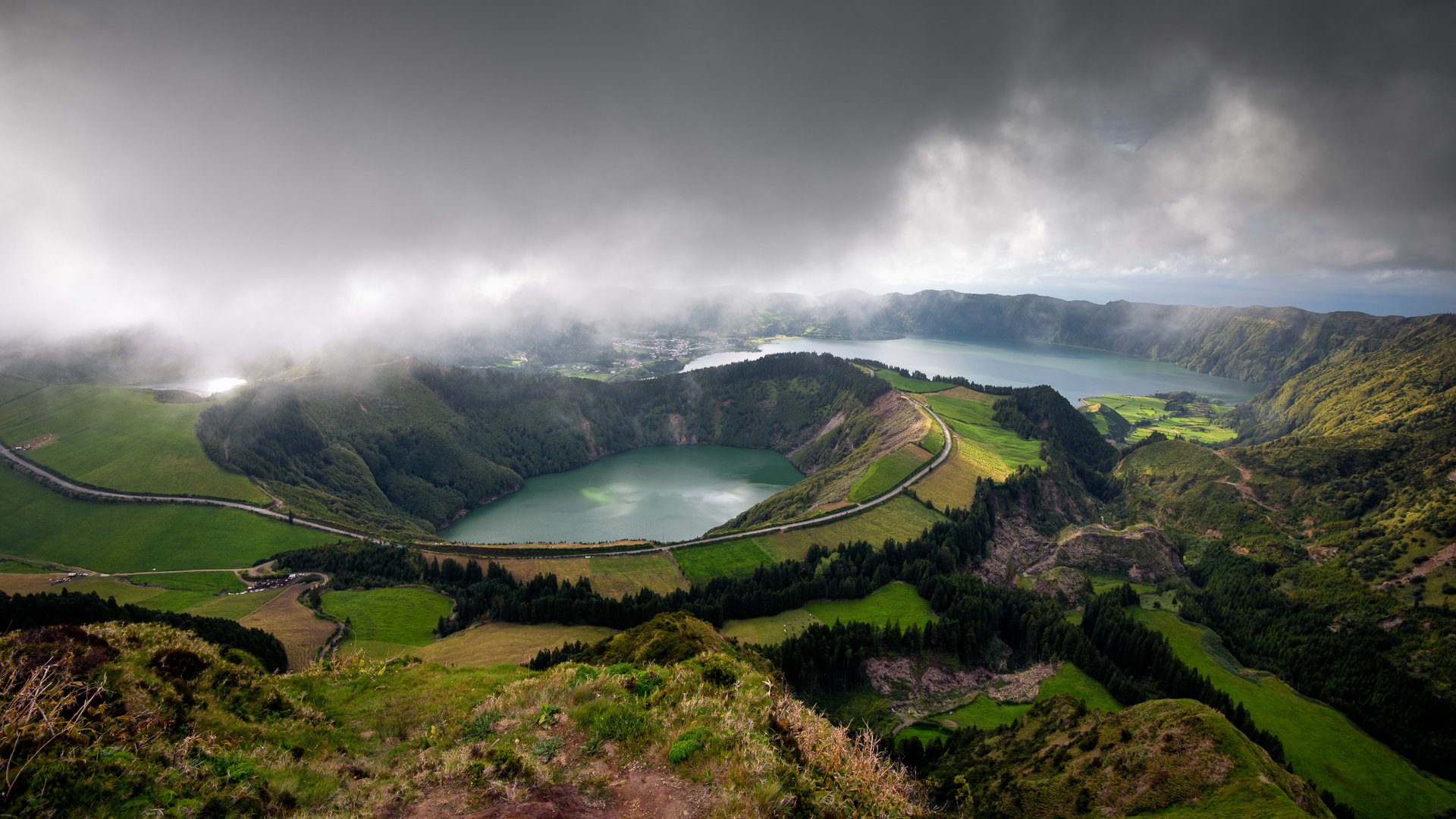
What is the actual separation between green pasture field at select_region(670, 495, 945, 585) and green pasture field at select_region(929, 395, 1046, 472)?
3139 centimetres

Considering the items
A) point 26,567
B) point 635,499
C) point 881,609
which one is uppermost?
point 26,567

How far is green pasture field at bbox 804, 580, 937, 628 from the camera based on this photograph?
6312 centimetres

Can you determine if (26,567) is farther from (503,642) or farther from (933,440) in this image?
(933,440)

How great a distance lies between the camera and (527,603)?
6256cm

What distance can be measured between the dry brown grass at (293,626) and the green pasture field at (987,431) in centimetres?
10717

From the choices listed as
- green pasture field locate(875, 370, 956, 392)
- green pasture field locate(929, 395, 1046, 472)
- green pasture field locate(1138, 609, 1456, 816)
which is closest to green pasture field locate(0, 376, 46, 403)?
green pasture field locate(929, 395, 1046, 472)

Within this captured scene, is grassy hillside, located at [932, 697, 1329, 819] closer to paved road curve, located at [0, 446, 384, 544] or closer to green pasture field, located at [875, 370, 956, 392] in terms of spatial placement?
paved road curve, located at [0, 446, 384, 544]

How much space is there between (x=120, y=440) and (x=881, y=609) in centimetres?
13015

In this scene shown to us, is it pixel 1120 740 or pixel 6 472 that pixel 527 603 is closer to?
pixel 1120 740

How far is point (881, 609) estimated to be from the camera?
216 feet

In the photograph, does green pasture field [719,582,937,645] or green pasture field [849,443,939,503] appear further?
green pasture field [849,443,939,503]

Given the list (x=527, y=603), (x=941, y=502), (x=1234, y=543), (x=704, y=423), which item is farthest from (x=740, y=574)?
(x=704, y=423)

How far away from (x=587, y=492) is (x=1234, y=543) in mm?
121619

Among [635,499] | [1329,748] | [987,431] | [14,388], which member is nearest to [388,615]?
[635,499]
